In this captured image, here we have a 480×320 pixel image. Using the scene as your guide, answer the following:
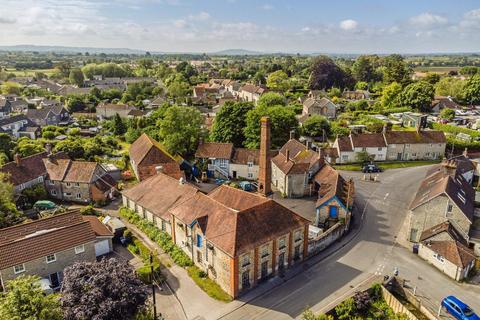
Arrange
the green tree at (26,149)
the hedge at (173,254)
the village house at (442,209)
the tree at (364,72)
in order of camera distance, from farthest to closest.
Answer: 1. the tree at (364,72)
2. the green tree at (26,149)
3. the village house at (442,209)
4. the hedge at (173,254)

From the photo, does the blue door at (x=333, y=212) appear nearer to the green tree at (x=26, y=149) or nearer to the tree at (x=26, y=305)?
the tree at (x=26, y=305)

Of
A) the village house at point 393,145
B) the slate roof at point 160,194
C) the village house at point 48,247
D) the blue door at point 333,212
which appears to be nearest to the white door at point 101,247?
the village house at point 48,247

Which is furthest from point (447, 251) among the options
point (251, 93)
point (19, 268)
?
point (251, 93)

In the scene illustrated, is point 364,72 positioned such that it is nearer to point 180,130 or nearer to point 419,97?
point 419,97

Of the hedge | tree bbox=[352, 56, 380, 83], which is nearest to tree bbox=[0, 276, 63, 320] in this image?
the hedge

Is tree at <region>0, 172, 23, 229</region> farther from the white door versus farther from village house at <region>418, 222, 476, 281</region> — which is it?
village house at <region>418, 222, 476, 281</region>

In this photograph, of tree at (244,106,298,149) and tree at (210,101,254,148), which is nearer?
tree at (244,106,298,149)
